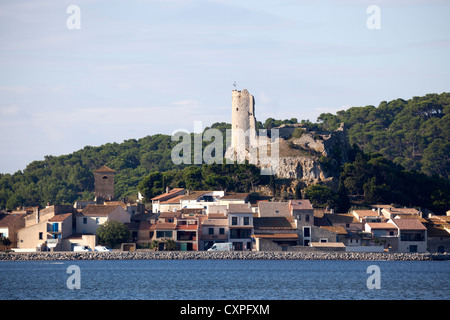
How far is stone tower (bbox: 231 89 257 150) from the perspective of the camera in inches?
3413

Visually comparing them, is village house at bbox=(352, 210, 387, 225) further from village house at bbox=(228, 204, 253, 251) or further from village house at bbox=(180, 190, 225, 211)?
village house at bbox=(180, 190, 225, 211)

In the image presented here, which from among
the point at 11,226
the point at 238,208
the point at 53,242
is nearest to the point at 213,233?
the point at 238,208

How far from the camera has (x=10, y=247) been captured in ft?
206

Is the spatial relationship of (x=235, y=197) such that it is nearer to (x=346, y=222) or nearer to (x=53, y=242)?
(x=346, y=222)

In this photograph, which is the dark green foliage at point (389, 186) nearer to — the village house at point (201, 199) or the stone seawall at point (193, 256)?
the village house at point (201, 199)

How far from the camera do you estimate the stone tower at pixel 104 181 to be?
280 ft

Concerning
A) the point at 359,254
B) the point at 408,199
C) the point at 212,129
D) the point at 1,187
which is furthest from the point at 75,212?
the point at 212,129

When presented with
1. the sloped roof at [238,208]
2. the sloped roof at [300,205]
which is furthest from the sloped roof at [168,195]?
the sloped roof at [300,205]

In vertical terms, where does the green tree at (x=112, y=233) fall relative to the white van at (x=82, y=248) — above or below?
above

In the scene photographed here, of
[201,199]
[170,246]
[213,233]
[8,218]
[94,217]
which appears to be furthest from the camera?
[201,199]

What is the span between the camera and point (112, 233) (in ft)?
201

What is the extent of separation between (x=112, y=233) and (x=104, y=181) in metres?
25.0

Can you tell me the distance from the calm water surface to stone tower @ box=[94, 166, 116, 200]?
2781 centimetres

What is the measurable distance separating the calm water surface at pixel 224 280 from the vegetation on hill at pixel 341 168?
21584mm
